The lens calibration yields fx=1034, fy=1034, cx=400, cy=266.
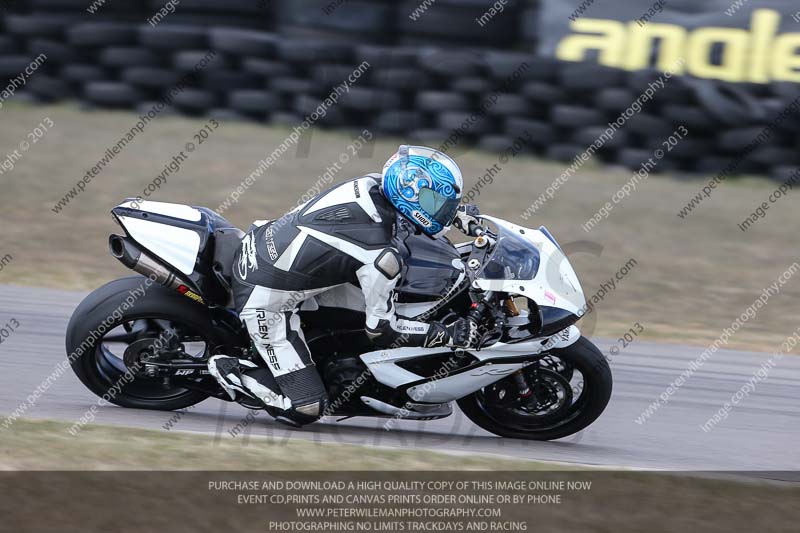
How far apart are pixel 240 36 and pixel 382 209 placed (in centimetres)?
902

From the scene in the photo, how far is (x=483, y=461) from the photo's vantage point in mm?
5152

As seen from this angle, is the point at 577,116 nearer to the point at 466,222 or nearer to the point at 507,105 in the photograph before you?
the point at 507,105

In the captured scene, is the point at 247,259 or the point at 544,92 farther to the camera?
the point at 544,92

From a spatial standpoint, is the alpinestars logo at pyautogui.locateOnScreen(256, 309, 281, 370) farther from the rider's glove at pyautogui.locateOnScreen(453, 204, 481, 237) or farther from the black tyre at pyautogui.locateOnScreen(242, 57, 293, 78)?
the black tyre at pyautogui.locateOnScreen(242, 57, 293, 78)

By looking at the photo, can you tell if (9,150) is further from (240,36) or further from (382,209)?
(382,209)

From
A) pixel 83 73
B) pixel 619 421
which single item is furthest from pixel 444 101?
pixel 619 421

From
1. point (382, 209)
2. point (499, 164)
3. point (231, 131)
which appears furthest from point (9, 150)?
point (382, 209)

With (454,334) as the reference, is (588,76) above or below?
below

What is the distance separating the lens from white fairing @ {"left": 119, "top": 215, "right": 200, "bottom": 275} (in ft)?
17.8

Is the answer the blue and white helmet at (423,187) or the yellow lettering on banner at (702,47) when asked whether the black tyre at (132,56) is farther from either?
the blue and white helmet at (423,187)

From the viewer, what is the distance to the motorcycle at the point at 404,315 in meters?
5.32

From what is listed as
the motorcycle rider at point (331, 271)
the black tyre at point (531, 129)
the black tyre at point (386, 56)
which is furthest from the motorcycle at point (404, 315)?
the black tyre at point (386, 56)

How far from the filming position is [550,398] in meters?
5.59

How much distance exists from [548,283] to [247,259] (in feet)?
5.12
